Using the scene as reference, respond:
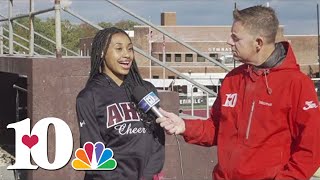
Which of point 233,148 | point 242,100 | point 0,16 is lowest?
point 233,148

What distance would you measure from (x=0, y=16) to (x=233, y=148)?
8.60m

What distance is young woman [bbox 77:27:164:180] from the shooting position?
3.24m

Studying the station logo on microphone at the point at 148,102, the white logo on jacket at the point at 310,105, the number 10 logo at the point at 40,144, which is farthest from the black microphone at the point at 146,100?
the number 10 logo at the point at 40,144

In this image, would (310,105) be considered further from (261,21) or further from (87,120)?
(87,120)

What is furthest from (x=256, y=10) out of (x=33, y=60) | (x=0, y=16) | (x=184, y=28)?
(x=184, y=28)

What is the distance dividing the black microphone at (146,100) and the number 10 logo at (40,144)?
6.44 feet

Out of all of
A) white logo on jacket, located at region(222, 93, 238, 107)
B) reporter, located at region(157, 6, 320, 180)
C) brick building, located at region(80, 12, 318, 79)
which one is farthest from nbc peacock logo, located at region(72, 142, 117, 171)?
brick building, located at region(80, 12, 318, 79)

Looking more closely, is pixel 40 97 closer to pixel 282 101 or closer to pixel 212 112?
pixel 212 112

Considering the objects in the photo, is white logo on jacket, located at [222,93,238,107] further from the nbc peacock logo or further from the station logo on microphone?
the nbc peacock logo

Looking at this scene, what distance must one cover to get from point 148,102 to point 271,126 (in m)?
0.76

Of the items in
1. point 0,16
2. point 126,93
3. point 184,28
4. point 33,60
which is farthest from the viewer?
point 184,28

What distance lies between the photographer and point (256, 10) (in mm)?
2822

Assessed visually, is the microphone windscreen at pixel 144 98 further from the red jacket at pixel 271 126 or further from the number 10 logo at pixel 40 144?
the number 10 logo at pixel 40 144

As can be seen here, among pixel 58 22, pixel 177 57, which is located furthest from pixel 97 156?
pixel 177 57
